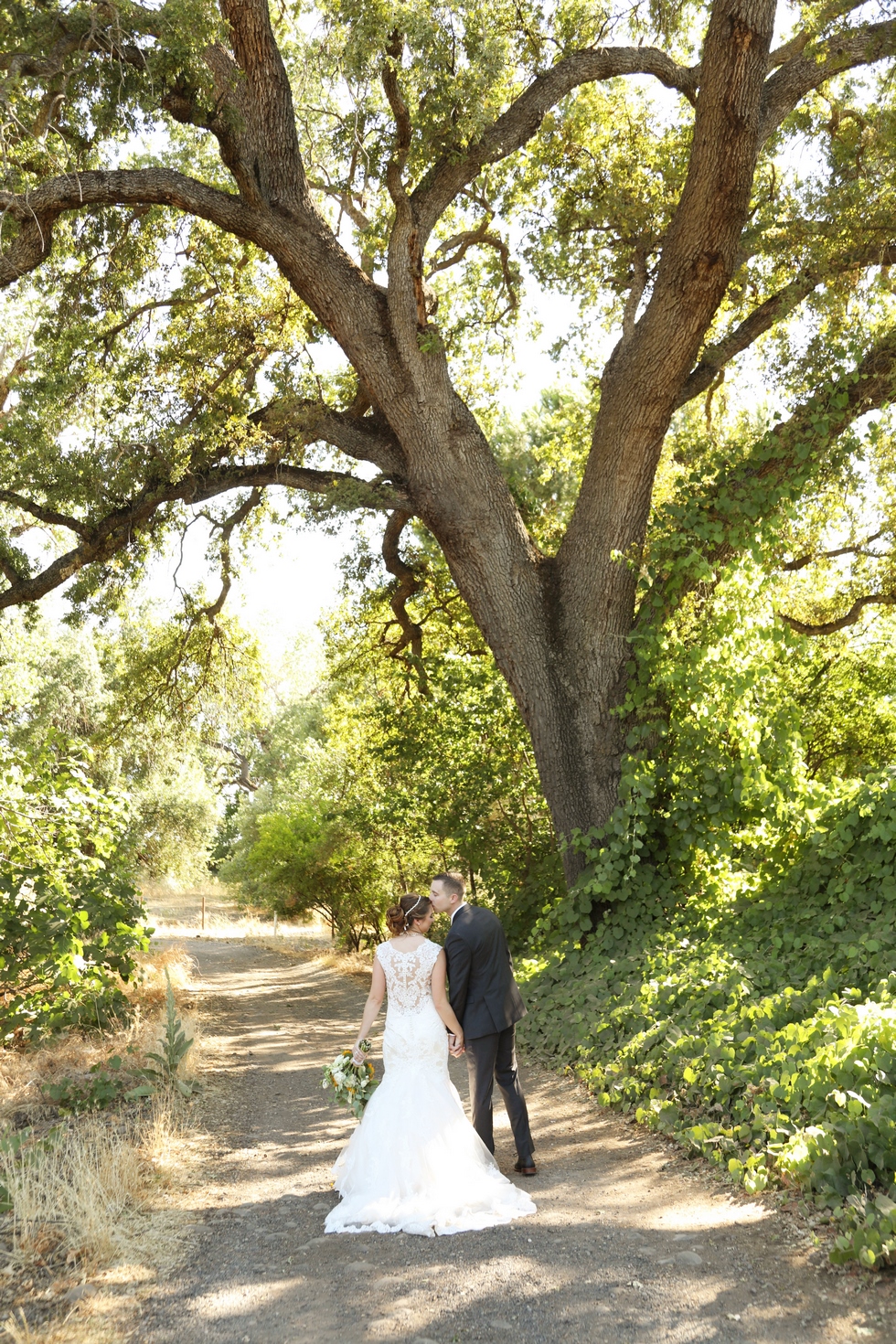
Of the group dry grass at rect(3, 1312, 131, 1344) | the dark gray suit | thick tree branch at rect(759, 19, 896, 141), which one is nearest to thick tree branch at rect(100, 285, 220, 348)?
thick tree branch at rect(759, 19, 896, 141)

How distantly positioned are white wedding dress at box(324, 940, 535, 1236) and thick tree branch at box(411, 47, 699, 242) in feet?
27.4

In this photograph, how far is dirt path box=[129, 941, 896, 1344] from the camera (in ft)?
13.0

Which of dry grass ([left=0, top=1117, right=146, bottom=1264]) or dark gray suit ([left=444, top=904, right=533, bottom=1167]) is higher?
dark gray suit ([left=444, top=904, right=533, bottom=1167])

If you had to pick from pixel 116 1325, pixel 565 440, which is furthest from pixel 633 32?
pixel 116 1325

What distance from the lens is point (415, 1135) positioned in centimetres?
565

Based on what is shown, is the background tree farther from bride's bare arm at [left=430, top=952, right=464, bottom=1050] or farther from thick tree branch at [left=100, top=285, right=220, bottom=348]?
bride's bare arm at [left=430, top=952, right=464, bottom=1050]

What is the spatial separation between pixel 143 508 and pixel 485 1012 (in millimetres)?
8375

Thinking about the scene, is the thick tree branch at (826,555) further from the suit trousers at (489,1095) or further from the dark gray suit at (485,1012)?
the suit trousers at (489,1095)

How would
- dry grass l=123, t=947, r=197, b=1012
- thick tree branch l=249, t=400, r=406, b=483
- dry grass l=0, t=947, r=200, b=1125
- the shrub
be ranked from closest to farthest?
the shrub, dry grass l=0, t=947, r=200, b=1125, thick tree branch l=249, t=400, r=406, b=483, dry grass l=123, t=947, r=197, b=1012

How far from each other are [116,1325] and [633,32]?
45.0 ft

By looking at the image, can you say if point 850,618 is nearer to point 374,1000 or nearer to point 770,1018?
point 770,1018

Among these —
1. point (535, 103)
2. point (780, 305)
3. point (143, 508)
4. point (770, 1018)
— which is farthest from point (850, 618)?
point (143, 508)

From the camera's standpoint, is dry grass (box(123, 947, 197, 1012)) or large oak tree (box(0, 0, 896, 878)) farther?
dry grass (box(123, 947, 197, 1012))

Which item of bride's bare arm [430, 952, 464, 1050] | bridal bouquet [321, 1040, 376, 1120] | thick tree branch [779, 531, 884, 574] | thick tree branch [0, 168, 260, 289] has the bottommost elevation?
bridal bouquet [321, 1040, 376, 1120]
